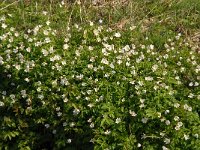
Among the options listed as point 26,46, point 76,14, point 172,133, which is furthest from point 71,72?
point 76,14

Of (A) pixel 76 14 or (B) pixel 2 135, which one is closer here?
(B) pixel 2 135

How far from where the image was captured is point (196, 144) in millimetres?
4043

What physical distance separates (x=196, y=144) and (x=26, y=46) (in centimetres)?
212

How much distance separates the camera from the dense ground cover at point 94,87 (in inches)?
167

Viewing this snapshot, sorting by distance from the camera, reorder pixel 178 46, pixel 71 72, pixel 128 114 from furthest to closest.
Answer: pixel 178 46, pixel 71 72, pixel 128 114

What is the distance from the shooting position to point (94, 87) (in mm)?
4527

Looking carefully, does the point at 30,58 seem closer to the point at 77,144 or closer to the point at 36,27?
the point at 36,27

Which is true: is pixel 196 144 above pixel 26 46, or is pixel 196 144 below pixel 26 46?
below

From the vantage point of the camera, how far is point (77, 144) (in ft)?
14.3

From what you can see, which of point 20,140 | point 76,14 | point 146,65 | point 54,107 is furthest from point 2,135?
point 76,14

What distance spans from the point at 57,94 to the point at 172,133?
120 cm

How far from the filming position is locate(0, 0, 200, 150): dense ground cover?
4230 millimetres

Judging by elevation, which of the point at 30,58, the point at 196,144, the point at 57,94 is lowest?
the point at 196,144

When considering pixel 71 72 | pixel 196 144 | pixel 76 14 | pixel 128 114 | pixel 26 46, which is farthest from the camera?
pixel 76 14
